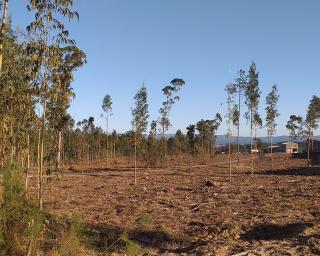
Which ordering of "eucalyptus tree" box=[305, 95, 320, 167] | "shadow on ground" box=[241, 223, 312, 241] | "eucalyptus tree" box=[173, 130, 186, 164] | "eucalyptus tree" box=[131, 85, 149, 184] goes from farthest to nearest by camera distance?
"eucalyptus tree" box=[173, 130, 186, 164] → "eucalyptus tree" box=[305, 95, 320, 167] → "eucalyptus tree" box=[131, 85, 149, 184] → "shadow on ground" box=[241, 223, 312, 241]

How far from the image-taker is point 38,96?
17.0 metres

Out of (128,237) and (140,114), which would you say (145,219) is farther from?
(140,114)

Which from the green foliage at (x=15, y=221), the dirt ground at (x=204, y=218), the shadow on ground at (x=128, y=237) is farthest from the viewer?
the shadow on ground at (x=128, y=237)

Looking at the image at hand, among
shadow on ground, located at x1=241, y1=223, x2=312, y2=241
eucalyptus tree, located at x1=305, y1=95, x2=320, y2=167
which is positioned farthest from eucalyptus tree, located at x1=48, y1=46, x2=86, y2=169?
eucalyptus tree, located at x1=305, y1=95, x2=320, y2=167

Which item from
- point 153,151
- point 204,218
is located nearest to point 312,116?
point 153,151

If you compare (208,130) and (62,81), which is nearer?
(62,81)

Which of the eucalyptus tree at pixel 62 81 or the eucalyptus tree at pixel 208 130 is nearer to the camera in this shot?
the eucalyptus tree at pixel 62 81

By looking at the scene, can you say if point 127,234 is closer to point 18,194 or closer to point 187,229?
point 187,229

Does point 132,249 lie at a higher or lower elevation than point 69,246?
lower

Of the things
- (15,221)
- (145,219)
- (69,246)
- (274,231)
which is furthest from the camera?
(145,219)

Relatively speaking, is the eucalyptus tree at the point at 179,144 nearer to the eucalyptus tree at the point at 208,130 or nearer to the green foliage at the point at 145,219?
the eucalyptus tree at the point at 208,130

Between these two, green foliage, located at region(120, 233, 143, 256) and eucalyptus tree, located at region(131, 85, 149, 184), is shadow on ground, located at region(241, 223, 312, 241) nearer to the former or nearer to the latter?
green foliage, located at region(120, 233, 143, 256)

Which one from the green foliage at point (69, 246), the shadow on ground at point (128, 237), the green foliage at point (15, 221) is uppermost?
the green foliage at point (15, 221)

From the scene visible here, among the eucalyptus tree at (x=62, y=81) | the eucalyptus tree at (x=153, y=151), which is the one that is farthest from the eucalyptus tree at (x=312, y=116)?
the eucalyptus tree at (x=62, y=81)
